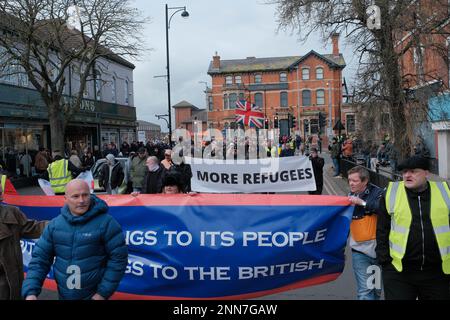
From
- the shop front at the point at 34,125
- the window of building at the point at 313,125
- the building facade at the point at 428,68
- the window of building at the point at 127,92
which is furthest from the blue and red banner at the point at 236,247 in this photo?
the window of building at the point at 313,125

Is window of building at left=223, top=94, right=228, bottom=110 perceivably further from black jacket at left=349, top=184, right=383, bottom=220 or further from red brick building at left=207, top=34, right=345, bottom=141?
black jacket at left=349, top=184, right=383, bottom=220

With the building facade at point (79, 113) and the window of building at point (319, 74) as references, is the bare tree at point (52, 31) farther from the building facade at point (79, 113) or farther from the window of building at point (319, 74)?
the window of building at point (319, 74)

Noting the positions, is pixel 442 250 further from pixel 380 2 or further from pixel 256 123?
pixel 256 123

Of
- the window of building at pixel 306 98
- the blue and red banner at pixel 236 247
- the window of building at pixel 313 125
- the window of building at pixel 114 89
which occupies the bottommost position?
the blue and red banner at pixel 236 247

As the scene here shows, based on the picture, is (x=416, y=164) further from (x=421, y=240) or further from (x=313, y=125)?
(x=313, y=125)

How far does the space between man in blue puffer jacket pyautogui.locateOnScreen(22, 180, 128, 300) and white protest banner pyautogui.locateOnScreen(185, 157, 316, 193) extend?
694 centimetres

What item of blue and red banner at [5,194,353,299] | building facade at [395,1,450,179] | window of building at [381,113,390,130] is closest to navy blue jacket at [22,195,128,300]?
blue and red banner at [5,194,353,299]

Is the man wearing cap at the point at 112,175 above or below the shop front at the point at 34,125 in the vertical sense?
below

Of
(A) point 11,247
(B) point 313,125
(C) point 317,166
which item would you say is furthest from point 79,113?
(B) point 313,125

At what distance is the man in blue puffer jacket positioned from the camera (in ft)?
11.5

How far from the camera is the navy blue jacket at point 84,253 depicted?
3.50 metres

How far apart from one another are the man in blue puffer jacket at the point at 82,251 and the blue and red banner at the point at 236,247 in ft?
4.64

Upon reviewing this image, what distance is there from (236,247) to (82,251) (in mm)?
1813

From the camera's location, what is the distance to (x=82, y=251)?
3.51 meters
